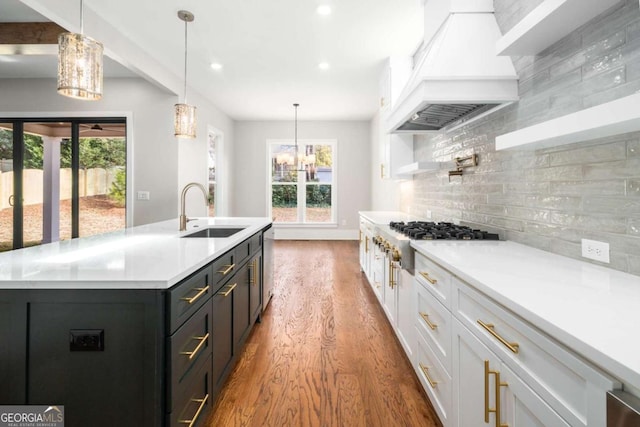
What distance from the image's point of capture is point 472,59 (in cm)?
186

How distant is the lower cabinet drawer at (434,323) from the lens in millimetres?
1421

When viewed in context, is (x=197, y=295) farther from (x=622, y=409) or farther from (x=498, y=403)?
(x=622, y=409)

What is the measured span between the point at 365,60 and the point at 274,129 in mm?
3990

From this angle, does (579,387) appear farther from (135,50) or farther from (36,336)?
(135,50)

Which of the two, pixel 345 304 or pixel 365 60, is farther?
pixel 365 60

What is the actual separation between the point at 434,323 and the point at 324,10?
2.94m

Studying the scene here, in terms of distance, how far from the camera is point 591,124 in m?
1.02

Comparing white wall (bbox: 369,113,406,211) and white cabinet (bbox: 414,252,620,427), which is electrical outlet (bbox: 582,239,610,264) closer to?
white cabinet (bbox: 414,252,620,427)

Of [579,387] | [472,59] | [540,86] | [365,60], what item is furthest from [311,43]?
[579,387]

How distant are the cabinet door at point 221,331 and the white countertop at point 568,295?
1150mm

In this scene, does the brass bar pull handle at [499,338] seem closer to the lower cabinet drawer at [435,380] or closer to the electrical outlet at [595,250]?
the lower cabinet drawer at [435,380]

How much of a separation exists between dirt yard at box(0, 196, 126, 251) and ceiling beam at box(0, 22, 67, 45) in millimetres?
2179

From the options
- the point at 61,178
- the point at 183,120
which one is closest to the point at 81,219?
the point at 61,178

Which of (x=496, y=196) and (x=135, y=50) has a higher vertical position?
(x=135, y=50)
